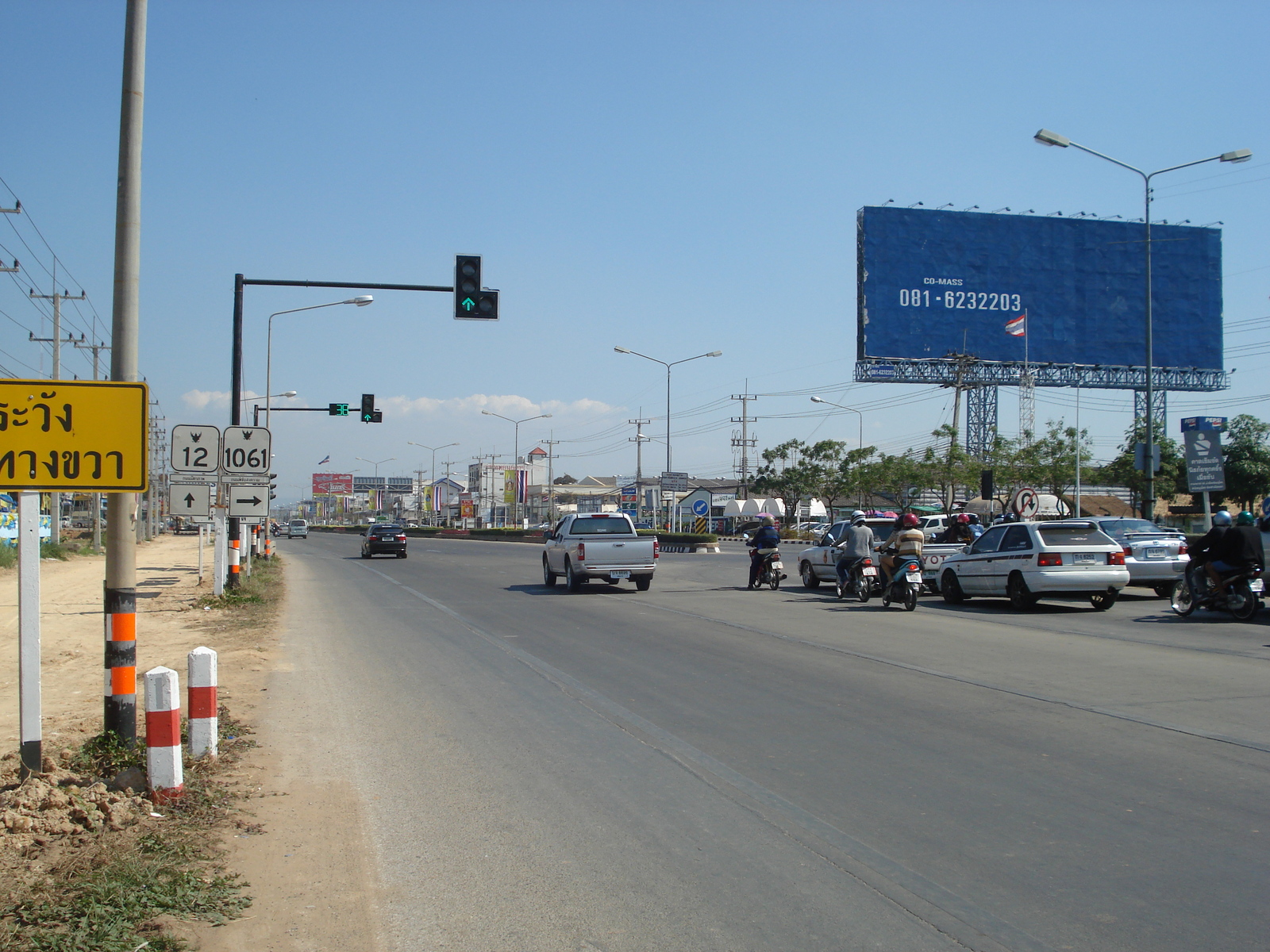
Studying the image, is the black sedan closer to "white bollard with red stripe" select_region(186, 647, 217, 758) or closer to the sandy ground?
the sandy ground

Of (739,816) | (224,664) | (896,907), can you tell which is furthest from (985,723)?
(224,664)

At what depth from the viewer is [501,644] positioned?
46.8 feet

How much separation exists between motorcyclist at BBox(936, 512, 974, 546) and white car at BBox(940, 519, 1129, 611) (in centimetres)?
782

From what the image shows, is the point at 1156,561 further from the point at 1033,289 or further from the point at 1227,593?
the point at 1033,289

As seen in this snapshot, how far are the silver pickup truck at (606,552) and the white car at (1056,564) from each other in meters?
7.82

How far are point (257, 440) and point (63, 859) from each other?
1571cm

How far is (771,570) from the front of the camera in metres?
24.7

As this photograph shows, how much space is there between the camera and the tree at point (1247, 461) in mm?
56750

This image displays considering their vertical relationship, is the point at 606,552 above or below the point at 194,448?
below

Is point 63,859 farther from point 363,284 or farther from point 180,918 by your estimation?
point 363,284

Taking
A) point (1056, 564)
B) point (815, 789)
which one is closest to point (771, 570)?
point (1056, 564)

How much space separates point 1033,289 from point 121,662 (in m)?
55.1

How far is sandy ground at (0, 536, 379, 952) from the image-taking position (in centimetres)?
454

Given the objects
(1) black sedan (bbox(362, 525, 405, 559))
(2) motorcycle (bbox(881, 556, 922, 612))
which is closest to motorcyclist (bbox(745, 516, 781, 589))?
(2) motorcycle (bbox(881, 556, 922, 612))
